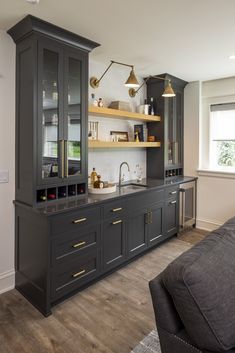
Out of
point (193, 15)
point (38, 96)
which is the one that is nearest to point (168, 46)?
point (193, 15)

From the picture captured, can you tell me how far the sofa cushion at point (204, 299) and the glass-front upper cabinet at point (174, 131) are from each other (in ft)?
10.2

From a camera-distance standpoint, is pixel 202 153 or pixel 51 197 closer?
pixel 51 197

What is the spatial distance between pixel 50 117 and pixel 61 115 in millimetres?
116

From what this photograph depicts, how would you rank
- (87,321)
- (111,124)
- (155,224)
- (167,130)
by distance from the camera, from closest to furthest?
(87,321) < (155,224) < (111,124) < (167,130)

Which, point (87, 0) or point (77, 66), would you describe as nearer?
point (87, 0)

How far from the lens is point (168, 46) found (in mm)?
2852

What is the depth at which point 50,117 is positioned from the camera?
97.0 inches

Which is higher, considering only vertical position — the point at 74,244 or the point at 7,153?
the point at 7,153

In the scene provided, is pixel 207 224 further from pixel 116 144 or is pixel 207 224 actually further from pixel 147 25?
pixel 147 25

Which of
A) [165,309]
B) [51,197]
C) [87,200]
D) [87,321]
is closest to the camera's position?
[165,309]

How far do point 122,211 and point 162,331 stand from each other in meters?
1.76

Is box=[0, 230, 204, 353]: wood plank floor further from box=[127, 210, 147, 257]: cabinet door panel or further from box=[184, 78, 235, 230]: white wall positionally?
box=[184, 78, 235, 230]: white wall

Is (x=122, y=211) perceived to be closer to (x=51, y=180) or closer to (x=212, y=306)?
(x=51, y=180)

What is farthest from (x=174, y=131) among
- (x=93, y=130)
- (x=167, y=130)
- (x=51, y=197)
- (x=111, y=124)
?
(x=51, y=197)
